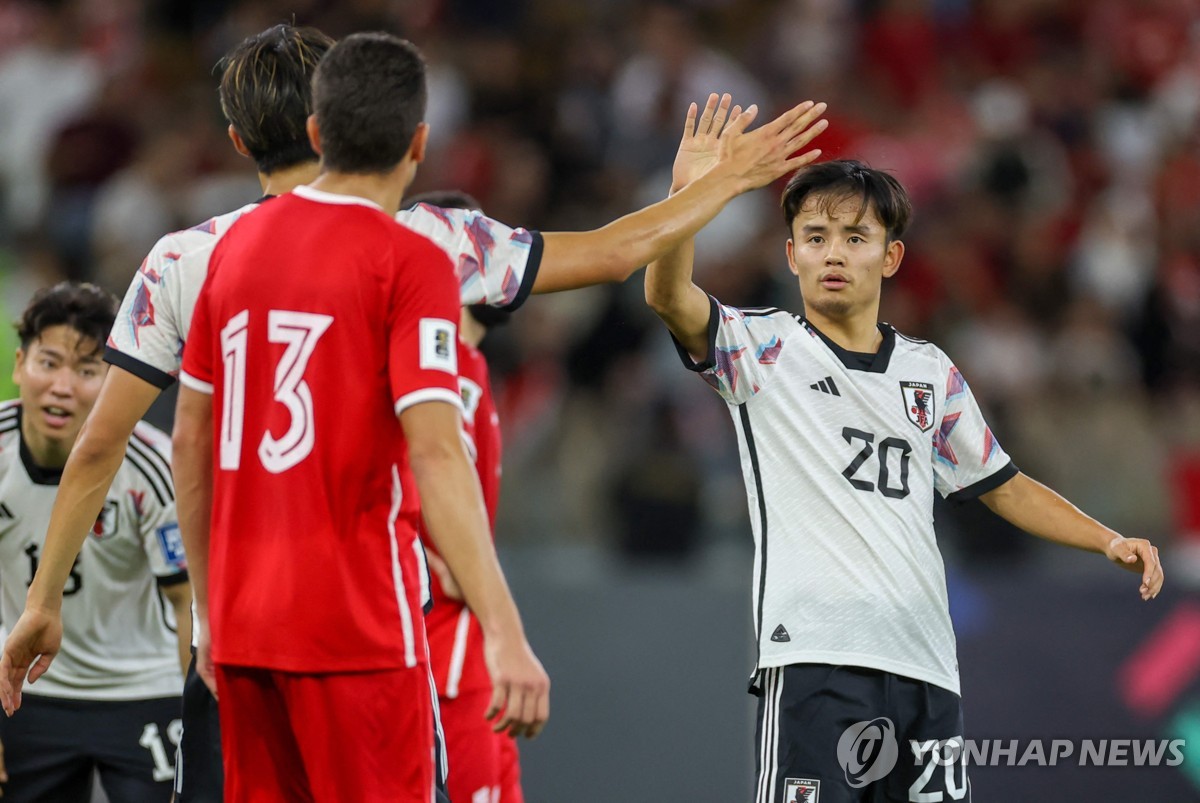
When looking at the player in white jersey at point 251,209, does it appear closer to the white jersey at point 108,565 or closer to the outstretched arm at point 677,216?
the outstretched arm at point 677,216

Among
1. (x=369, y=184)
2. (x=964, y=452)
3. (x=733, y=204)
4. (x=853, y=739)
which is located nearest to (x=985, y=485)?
(x=964, y=452)

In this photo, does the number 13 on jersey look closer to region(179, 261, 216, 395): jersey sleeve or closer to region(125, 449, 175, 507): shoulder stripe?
region(179, 261, 216, 395): jersey sleeve

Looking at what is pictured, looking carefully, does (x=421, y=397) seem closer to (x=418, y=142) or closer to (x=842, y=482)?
(x=418, y=142)

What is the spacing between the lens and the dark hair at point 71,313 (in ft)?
16.5

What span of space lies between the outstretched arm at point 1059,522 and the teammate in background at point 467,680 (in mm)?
1697

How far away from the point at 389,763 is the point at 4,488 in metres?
2.18

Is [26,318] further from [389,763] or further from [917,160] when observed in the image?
[917,160]

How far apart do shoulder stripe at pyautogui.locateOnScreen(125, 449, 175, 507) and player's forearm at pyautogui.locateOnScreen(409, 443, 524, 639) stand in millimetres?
1975

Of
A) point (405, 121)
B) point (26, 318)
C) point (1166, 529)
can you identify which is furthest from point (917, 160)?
point (405, 121)

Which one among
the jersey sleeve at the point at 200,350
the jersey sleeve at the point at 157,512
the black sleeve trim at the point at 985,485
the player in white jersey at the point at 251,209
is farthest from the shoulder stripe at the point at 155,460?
the black sleeve trim at the point at 985,485

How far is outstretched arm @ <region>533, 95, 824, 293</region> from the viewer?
12.4 ft

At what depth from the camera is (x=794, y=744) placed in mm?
4297

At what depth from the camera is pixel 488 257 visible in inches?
148

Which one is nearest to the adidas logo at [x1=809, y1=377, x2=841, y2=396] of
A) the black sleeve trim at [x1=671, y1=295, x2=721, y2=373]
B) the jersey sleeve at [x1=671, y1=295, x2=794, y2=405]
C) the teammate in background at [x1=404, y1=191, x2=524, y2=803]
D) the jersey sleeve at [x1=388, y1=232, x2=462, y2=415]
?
the jersey sleeve at [x1=671, y1=295, x2=794, y2=405]
